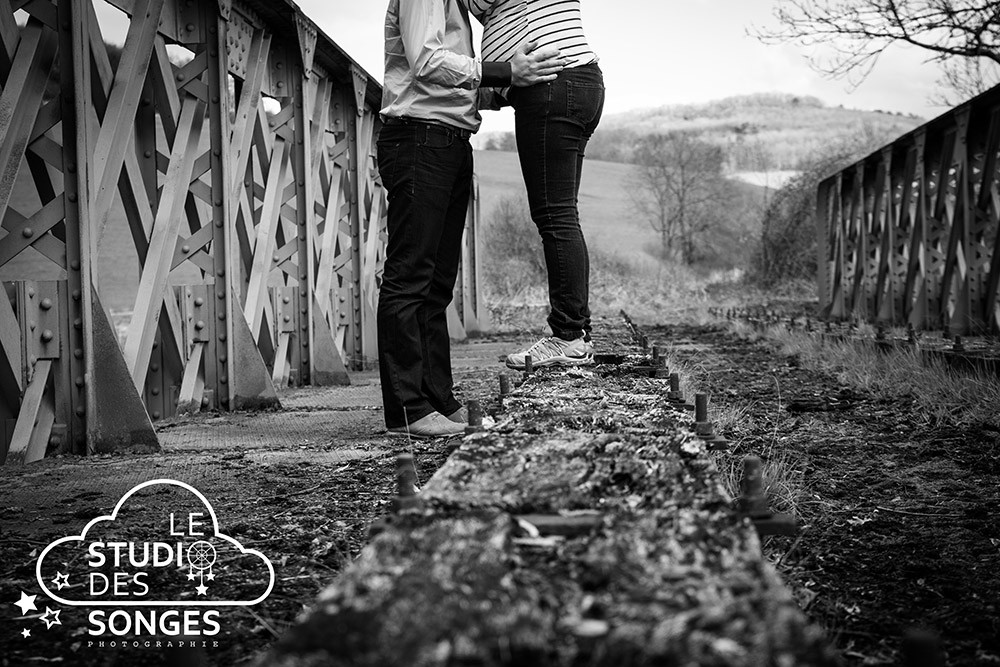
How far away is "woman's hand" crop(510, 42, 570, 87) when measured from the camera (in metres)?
3.51

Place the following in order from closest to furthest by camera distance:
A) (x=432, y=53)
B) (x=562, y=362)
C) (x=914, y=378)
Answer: (x=432, y=53), (x=562, y=362), (x=914, y=378)

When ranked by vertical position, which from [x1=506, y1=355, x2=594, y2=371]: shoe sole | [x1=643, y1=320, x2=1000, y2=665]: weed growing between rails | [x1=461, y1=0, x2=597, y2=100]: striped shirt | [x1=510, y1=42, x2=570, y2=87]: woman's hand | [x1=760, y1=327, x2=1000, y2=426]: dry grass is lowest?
[x1=643, y1=320, x2=1000, y2=665]: weed growing between rails

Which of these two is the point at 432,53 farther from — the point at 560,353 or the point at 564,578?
the point at 564,578

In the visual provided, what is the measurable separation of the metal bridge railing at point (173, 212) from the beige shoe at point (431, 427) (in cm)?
114

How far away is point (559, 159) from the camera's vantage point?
141 inches

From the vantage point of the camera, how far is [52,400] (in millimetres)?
3900

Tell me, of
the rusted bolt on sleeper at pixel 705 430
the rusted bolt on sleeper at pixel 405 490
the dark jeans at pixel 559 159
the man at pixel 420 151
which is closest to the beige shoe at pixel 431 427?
the man at pixel 420 151

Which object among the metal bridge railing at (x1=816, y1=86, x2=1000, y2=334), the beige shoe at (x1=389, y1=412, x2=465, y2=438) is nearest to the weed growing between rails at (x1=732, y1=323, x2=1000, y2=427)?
the metal bridge railing at (x1=816, y1=86, x2=1000, y2=334)

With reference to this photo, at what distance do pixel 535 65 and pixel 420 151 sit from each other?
553 mm

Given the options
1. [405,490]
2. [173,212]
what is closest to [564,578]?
[405,490]

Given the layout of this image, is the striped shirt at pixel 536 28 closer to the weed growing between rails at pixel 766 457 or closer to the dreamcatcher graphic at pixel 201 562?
the weed growing between rails at pixel 766 457

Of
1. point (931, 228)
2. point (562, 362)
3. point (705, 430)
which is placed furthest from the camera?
point (931, 228)

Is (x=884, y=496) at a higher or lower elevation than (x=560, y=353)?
lower

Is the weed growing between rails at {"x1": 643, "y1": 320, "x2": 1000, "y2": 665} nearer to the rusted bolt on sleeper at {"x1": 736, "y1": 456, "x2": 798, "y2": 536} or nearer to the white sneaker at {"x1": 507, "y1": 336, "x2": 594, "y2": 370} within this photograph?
the rusted bolt on sleeper at {"x1": 736, "y1": 456, "x2": 798, "y2": 536}
